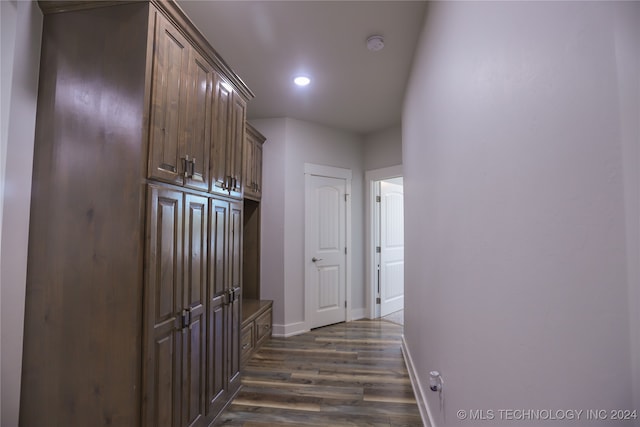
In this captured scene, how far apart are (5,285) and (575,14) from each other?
223 cm

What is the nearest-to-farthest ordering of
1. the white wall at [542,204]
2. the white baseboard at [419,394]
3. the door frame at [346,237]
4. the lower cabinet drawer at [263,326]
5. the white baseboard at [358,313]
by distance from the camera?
the white wall at [542,204] < the white baseboard at [419,394] < the lower cabinet drawer at [263,326] < the door frame at [346,237] < the white baseboard at [358,313]

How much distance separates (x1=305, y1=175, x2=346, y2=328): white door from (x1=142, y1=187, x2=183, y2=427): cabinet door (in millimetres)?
2337

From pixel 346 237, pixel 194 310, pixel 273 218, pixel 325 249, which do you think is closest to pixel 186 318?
pixel 194 310

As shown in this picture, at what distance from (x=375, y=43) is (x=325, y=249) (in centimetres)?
256

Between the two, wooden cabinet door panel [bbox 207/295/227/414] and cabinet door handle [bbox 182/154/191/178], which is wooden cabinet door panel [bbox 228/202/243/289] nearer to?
wooden cabinet door panel [bbox 207/295/227/414]

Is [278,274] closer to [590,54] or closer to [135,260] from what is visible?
[135,260]

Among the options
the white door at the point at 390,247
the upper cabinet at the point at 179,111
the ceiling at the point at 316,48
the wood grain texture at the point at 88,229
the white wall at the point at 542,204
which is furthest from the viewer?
the white door at the point at 390,247

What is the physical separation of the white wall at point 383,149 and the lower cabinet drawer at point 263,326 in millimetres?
2553

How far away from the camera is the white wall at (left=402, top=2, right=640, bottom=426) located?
51 centimetres

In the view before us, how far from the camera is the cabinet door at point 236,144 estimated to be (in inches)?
87.4

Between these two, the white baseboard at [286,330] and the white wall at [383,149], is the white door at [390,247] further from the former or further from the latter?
the white baseboard at [286,330]

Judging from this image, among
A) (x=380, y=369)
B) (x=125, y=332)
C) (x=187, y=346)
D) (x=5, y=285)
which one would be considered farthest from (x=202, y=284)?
(x=380, y=369)

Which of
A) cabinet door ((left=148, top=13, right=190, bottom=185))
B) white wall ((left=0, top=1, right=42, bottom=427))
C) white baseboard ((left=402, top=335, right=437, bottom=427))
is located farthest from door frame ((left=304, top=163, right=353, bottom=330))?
white wall ((left=0, top=1, right=42, bottom=427))

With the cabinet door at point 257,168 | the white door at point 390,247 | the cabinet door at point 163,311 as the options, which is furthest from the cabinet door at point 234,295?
the white door at point 390,247
